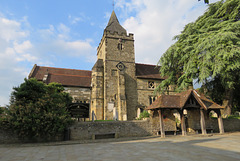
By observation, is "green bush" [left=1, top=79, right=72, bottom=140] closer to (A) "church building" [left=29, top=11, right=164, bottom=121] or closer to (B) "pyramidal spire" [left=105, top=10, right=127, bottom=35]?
(A) "church building" [left=29, top=11, right=164, bottom=121]

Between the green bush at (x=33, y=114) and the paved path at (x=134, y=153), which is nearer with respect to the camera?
the paved path at (x=134, y=153)

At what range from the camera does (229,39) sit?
48.0 ft

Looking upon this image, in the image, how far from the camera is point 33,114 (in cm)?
1162

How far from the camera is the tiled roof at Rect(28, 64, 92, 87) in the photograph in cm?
2434

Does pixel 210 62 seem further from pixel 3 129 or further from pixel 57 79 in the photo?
pixel 57 79

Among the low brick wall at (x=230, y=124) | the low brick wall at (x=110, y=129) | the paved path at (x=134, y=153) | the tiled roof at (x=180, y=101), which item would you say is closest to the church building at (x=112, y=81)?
the low brick wall at (x=110, y=129)

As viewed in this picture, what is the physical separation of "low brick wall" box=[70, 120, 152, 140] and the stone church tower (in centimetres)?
638

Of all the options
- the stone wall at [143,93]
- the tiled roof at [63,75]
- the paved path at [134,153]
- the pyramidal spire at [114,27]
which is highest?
the pyramidal spire at [114,27]

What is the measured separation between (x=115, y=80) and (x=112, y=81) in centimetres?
54

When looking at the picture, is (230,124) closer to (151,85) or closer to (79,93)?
(151,85)

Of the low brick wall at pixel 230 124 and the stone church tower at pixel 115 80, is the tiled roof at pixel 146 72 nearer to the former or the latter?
the stone church tower at pixel 115 80

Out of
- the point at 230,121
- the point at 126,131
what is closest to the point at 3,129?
the point at 126,131

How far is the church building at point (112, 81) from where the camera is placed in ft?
74.8

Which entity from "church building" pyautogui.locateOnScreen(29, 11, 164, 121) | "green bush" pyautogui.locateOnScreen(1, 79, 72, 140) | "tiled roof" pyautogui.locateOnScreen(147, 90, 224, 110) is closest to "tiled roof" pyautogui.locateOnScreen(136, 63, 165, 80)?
"church building" pyautogui.locateOnScreen(29, 11, 164, 121)
